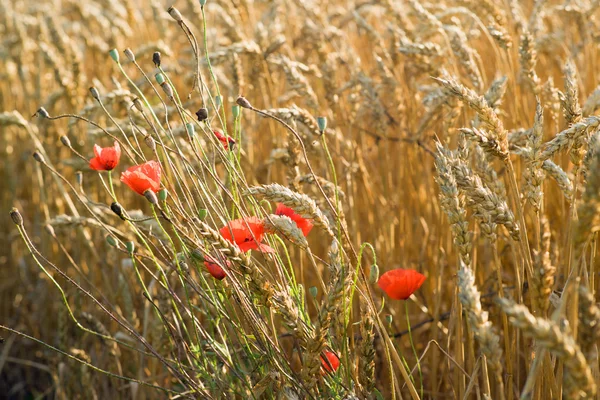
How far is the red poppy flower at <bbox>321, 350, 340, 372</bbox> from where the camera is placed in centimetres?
119

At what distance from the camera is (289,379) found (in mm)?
1200

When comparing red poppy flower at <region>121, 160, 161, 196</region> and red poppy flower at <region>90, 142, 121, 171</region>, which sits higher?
red poppy flower at <region>90, 142, 121, 171</region>

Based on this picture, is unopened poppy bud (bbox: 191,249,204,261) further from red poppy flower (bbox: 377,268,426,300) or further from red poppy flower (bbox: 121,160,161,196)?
red poppy flower (bbox: 377,268,426,300)

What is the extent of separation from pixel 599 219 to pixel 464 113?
1002mm

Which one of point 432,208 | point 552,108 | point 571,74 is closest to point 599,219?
point 571,74

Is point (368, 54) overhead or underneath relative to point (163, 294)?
overhead

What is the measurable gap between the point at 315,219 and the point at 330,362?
29cm

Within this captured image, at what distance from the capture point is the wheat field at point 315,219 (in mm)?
1075

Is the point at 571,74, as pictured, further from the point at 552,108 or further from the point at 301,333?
the point at 301,333

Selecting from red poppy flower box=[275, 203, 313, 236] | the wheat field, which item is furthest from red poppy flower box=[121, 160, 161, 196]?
red poppy flower box=[275, 203, 313, 236]

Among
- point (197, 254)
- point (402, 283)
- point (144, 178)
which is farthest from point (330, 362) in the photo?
point (144, 178)

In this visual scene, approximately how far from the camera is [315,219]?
1.10m

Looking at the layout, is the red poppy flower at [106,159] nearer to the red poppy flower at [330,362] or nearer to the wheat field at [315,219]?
the wheat field at [315,219]

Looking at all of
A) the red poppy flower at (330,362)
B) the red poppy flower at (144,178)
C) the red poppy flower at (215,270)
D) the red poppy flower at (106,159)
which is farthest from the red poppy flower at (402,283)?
the red poppy flower at (106,159)
